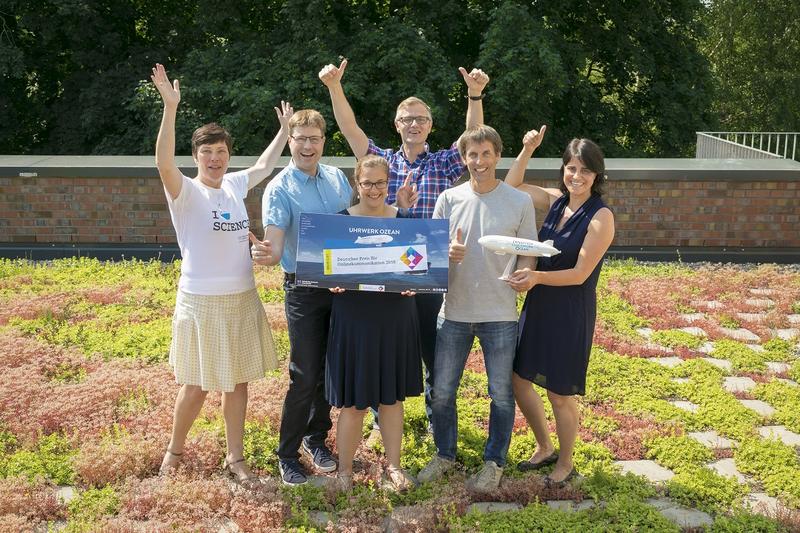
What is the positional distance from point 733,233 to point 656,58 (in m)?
12.2

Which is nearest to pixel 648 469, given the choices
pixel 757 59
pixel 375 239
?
pixel 375 239

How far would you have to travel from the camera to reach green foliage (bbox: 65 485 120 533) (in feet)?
12.8

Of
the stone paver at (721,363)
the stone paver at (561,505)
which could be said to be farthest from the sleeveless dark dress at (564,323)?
the stone paver at (721,363)

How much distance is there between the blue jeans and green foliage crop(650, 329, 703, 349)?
3087 millimetres

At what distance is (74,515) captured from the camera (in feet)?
13.3

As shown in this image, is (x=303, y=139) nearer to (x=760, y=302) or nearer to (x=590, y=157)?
(x=590, y=157)

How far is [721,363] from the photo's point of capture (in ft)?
21.6

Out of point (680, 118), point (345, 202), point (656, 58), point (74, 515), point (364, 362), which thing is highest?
point (656, 58)

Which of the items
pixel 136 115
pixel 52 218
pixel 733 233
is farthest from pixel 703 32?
pixel 52 218

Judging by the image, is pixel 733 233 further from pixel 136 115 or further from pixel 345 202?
pixel 136 115

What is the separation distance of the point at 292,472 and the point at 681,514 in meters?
1.98

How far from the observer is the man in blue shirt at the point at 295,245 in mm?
4203

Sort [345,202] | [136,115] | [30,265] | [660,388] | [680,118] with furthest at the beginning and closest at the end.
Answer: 1. [680,118]
2. [136,115]
3. [30,265]
4. [660,388]
5. [345,202]

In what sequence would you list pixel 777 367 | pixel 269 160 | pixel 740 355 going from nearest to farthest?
1. pixel 269 160
2. pixel 777 367
3. pixel 740 355
